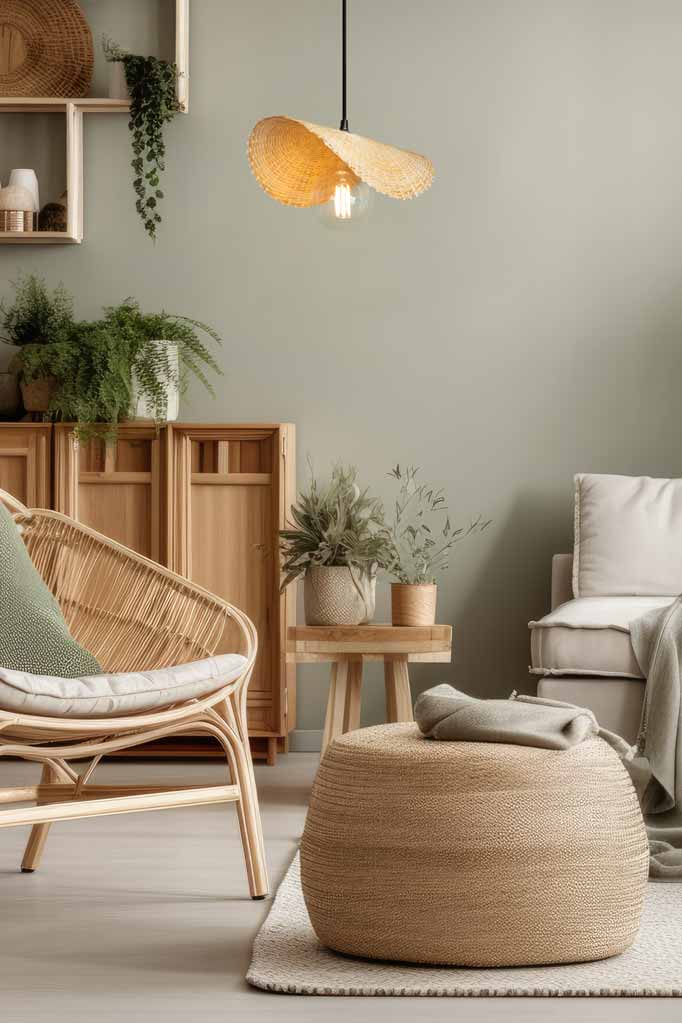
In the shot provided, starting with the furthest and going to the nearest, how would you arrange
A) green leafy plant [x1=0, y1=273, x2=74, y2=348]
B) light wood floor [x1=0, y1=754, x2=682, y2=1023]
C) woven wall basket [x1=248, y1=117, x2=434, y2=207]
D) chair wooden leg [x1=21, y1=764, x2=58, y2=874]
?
green leafy plant [x1=0, y1=273, x2=74, y2=348] < woven wall basket [x1=248, y1=117, x2=434, y2=207] < chair wooden leg [x1=21, y1=764, x2=58, y2=874] < light wood floor [x1=0, y1=754, x2=682, y2=1023]

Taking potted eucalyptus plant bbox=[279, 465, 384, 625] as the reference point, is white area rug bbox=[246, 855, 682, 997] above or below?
below

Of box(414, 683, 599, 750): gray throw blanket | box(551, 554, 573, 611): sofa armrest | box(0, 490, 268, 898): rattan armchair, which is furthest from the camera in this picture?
box(551, 554, 573, 611): sofa armrest

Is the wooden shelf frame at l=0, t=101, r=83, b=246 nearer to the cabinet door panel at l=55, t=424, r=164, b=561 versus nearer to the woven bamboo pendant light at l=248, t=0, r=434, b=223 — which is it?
the cabinet door panel at l=55, t=424, r=164, b=561

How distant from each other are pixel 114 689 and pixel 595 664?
1450 mm

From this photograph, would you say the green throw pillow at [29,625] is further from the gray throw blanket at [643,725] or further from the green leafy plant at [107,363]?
the green leafy plant at [107,363]

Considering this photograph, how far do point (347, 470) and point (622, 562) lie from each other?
102cm

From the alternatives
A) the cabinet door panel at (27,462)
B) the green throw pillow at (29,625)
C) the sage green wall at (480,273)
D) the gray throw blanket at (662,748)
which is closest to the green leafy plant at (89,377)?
the cabinet door panel at (27,462)

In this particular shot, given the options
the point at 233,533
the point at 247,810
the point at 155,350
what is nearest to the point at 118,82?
the point at 155,350

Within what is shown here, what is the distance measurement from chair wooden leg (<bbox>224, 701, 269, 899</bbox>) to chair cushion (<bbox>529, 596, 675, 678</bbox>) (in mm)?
1100

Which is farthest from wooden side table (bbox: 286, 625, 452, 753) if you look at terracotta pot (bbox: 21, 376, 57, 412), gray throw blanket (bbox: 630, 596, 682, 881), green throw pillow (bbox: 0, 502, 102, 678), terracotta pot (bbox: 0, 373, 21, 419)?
terracotta pot (bbox: 0, 373, 21, 419)

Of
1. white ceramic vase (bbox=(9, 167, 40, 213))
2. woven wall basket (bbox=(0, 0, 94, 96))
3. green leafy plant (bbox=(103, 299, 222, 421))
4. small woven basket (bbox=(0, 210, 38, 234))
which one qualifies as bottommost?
green leafy plant (bbox=(103, 299, 222, 421))

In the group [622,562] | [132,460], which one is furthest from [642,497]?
[132,460]

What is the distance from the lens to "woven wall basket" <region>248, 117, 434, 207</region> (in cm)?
288

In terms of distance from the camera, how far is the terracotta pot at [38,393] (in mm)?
3955
